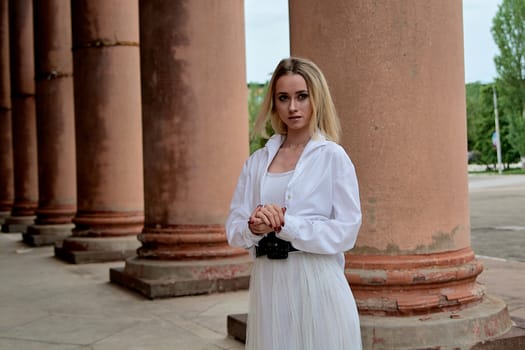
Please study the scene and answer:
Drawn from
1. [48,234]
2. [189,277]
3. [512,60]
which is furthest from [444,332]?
[512,60]

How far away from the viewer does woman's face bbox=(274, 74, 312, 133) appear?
10.8ft

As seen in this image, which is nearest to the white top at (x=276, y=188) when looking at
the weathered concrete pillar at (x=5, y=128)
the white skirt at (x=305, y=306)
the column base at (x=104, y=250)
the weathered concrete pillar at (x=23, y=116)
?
the white skirt at (x=305, y=306)

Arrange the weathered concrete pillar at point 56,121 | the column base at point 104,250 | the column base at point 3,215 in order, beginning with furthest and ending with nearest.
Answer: the column base at point 3,215 → the weathered concrete pillar at point 56,121 → the column base at point 104,250

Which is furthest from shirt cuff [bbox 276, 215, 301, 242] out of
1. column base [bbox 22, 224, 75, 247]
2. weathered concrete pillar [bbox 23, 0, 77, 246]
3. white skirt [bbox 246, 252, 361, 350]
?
weathered concrete pillar [bbox 23, 0, 77, 246]

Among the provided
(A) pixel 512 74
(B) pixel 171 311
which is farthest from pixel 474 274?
(A) pixel 512 74

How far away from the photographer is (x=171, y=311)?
7754mm

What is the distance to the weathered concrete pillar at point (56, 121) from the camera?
16.5 m

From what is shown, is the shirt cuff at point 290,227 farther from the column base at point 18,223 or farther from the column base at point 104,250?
the column base at point 18,223

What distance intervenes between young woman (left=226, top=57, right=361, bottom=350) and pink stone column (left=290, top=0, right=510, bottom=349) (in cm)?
178

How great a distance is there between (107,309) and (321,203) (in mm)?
5374

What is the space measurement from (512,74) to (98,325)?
2678 inches

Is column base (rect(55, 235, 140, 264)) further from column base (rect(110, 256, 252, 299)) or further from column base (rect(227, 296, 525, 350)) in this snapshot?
column base (rect(227, 296, 525, 350))

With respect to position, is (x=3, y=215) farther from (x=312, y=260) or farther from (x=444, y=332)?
(x=312, y=260)

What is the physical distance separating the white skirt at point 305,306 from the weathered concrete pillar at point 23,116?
18.7 m
